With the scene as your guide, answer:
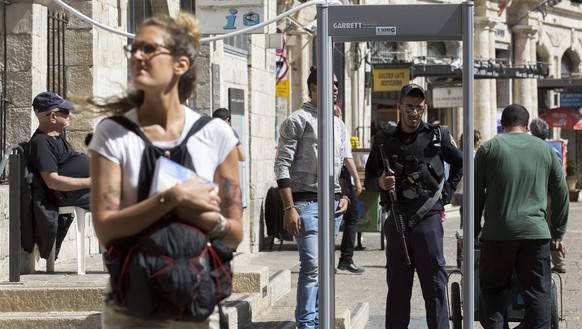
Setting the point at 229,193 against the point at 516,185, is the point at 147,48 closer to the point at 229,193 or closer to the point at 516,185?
the point at 229,193

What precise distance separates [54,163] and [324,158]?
2.45m

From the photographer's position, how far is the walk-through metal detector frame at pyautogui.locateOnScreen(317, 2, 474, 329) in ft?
22.2

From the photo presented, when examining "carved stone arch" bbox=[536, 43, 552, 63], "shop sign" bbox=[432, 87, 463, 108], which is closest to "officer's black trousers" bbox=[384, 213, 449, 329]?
"shop sign" bbox=[432, 87, 463, 108]

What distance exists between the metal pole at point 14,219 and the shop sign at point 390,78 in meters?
20.2

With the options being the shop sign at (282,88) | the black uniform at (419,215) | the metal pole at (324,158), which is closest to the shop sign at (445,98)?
the shop sign at (282,88)

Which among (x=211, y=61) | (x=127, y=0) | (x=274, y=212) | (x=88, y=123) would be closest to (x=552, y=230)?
(x=88, y=123)

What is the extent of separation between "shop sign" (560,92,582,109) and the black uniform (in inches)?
1397

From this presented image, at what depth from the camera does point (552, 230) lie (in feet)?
25.7

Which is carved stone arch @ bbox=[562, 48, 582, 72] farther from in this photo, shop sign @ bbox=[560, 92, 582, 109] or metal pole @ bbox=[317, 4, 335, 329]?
metal pole @ bbox=[317, 4, 335, 329]

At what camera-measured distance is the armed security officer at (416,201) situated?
24.3ft

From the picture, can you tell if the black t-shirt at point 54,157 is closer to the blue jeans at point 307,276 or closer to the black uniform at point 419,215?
the blue jeans at point 307,276

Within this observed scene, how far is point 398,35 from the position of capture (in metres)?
6.84

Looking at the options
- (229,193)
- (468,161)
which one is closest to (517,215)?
(468,161)

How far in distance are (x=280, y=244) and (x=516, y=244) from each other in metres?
10.1
